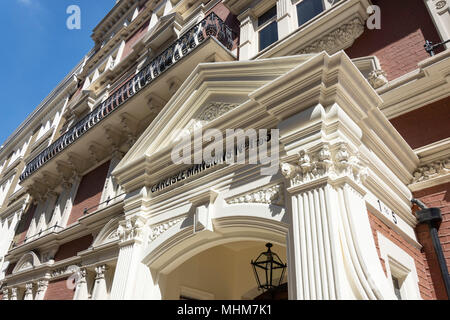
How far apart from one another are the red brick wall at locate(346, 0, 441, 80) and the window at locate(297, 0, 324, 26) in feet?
Answer: 4.62

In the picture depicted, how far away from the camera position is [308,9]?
7789mm

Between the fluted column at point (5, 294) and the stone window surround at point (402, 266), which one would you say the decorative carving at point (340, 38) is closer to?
the stone window surround at point (402, 266)

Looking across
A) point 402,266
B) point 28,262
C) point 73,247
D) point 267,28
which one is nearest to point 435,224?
point 402,266

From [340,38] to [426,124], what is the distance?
8.73ft

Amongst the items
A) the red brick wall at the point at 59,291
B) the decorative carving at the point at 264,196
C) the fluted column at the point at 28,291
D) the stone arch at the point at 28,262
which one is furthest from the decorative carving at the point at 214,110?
the fluted column at the point at 28,291

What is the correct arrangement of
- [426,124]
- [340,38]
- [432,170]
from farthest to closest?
[340,38] < [426,124] < [432,170]

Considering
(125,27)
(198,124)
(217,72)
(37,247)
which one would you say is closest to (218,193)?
(198,124)

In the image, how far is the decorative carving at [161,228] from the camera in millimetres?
4812

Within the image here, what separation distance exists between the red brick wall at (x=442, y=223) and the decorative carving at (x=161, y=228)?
312 centimetres

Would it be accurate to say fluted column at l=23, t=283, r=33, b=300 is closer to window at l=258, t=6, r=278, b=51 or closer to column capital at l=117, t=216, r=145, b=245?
column capital at l=117, t=216, r=145, b=245

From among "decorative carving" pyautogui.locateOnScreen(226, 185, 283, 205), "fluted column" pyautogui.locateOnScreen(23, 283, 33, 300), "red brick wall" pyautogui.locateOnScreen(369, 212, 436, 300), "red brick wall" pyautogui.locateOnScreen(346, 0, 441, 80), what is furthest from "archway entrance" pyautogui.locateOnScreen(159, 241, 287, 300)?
"fluted column" pyautogui.locateOnScreen(23, 283, 33, 300)

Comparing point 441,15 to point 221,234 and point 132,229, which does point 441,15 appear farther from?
point 132,229

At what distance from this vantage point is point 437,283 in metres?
4.00

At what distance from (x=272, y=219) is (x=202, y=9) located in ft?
Answer: 35.0
